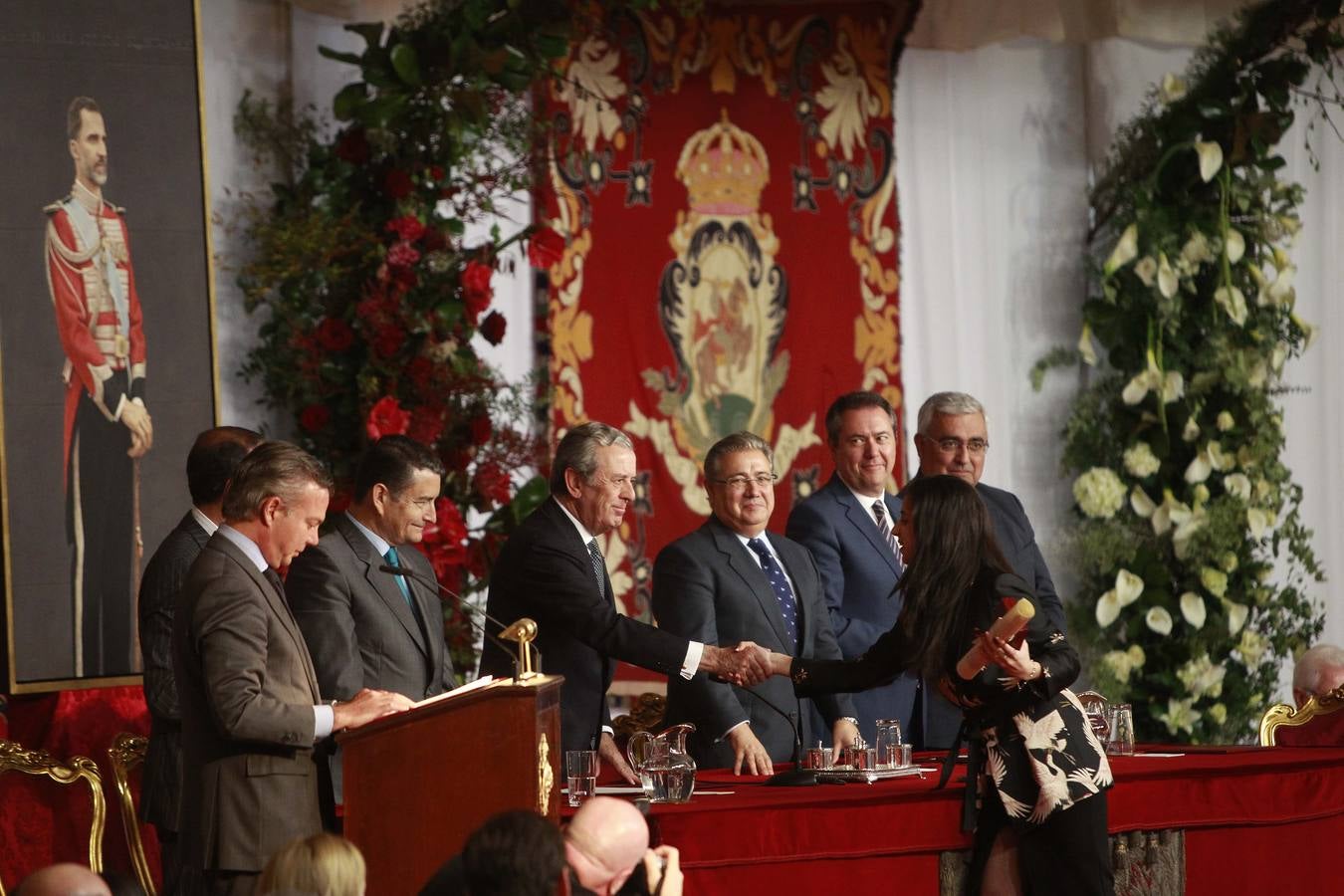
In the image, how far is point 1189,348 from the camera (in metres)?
7.14

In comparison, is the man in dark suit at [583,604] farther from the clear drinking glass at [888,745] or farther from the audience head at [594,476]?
the clear drinking glass at [888,745]

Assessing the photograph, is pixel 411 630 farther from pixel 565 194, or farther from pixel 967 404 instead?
pixel 565 194

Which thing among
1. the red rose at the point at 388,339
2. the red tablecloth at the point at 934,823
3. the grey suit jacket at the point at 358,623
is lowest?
the red tablecloth at the point at 934,823

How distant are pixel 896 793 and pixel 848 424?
1.73m

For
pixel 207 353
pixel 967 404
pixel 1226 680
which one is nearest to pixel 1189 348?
pixel 1226 680

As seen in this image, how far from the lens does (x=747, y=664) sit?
4562 mm

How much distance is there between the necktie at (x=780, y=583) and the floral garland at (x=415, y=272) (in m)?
1.24

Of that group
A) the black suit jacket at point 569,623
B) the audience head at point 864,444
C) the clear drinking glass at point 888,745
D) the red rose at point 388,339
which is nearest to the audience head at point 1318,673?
the audience head at point 864,444

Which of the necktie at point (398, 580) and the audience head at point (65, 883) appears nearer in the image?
the audience head at point (65, 883)

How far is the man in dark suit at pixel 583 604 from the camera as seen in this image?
181 inches

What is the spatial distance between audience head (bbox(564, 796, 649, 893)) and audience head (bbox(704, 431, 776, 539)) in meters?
1.99

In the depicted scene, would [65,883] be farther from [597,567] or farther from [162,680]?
[597,567]

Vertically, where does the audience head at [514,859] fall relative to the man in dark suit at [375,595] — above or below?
below

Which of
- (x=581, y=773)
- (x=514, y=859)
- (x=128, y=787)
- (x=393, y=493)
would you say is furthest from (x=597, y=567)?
(x=514, y=859)
